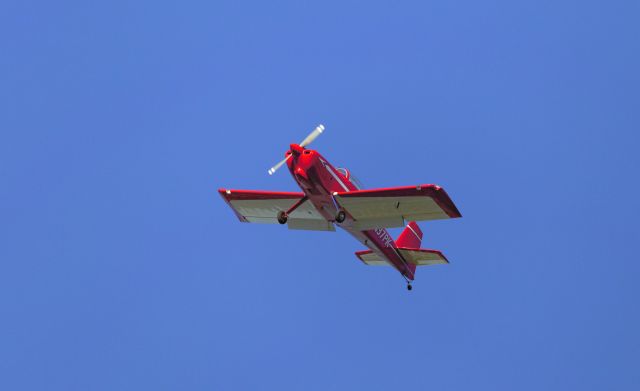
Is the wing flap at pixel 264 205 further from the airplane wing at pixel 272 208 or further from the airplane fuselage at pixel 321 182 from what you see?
the airplane fuselage at pixel 321 182

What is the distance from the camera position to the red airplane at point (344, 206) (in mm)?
31484

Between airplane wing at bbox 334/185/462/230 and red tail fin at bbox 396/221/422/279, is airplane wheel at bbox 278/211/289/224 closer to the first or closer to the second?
airplane wing at bbox 334/185/462/230

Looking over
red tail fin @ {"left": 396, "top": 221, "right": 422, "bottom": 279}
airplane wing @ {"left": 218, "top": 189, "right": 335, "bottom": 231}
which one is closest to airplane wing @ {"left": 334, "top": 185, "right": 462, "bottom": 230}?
airplane wing @ {"left": 218, "top": 189, "right": 335, "bottom": 231}

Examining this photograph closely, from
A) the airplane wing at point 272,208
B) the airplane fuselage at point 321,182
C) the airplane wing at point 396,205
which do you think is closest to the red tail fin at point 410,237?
the airplane fuselage at point 321,182

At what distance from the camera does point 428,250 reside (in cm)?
3694

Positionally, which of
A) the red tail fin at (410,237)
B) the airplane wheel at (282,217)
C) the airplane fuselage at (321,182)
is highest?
the red tail fin at (410,237)

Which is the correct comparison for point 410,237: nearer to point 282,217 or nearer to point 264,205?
point 264,205

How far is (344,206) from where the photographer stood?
32.7m

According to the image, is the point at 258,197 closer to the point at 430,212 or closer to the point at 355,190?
the point at 355,190

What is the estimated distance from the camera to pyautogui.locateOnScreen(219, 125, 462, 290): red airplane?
3148 centimetres

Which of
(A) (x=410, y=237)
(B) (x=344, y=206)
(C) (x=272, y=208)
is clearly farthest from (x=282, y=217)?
(A) (x=410, y=237)

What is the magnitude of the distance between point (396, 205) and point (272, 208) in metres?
5.71

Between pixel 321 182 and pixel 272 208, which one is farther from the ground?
pixel 272 208

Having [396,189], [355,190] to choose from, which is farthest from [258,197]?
[396,189]
